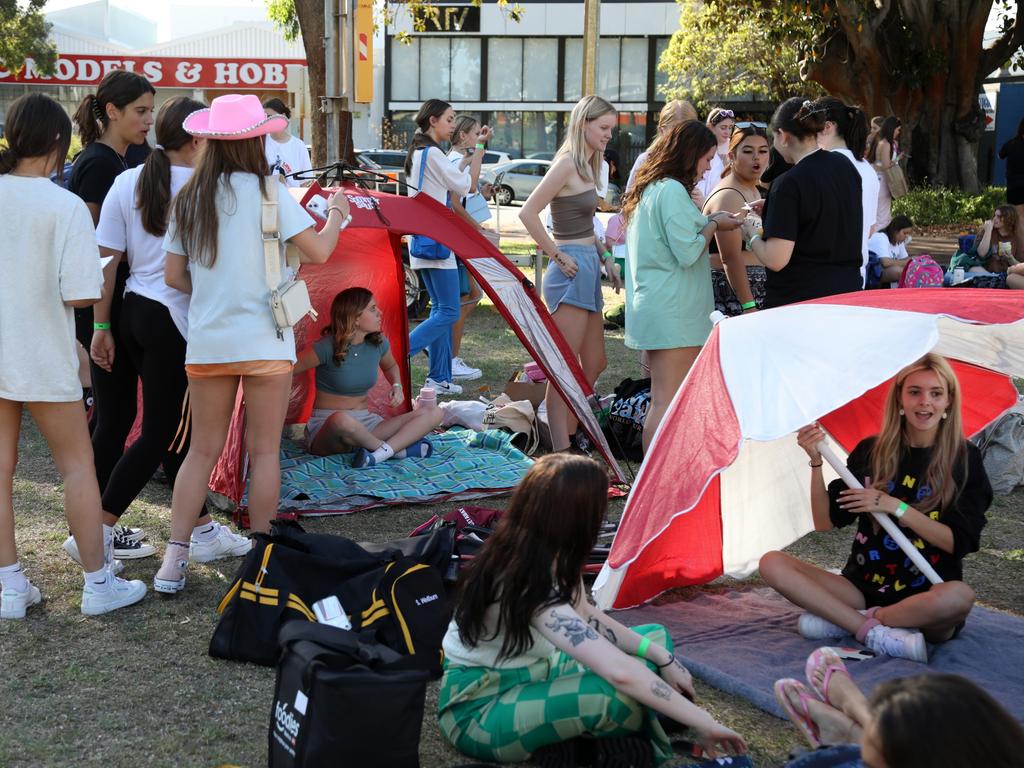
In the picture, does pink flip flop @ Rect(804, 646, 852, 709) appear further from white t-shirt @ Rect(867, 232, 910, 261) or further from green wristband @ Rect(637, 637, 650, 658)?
white t-shirt @ Rect(867, 232, 910, 261)

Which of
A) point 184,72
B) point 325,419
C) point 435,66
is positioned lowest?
point 325,419

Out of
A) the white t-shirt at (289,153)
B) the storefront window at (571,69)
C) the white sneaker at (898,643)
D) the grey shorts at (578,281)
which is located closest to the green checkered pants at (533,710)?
the white sneaker at (898,643)

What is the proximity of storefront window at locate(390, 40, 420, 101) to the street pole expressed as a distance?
97.7 feet

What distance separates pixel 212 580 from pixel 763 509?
2.12 m

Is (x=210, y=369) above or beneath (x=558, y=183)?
beneath

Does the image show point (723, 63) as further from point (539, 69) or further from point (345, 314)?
point (345, 314)

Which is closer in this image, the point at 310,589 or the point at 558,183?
the point at 310,589

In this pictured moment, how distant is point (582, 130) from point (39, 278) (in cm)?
277

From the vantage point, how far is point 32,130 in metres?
3.76

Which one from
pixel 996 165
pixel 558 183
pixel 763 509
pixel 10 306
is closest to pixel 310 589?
pixel 10 306

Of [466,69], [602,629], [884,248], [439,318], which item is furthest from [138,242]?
[466,69]

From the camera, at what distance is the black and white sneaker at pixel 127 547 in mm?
4664

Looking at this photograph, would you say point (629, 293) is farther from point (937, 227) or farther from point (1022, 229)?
point (937, 227)

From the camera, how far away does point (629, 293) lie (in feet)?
17.4
